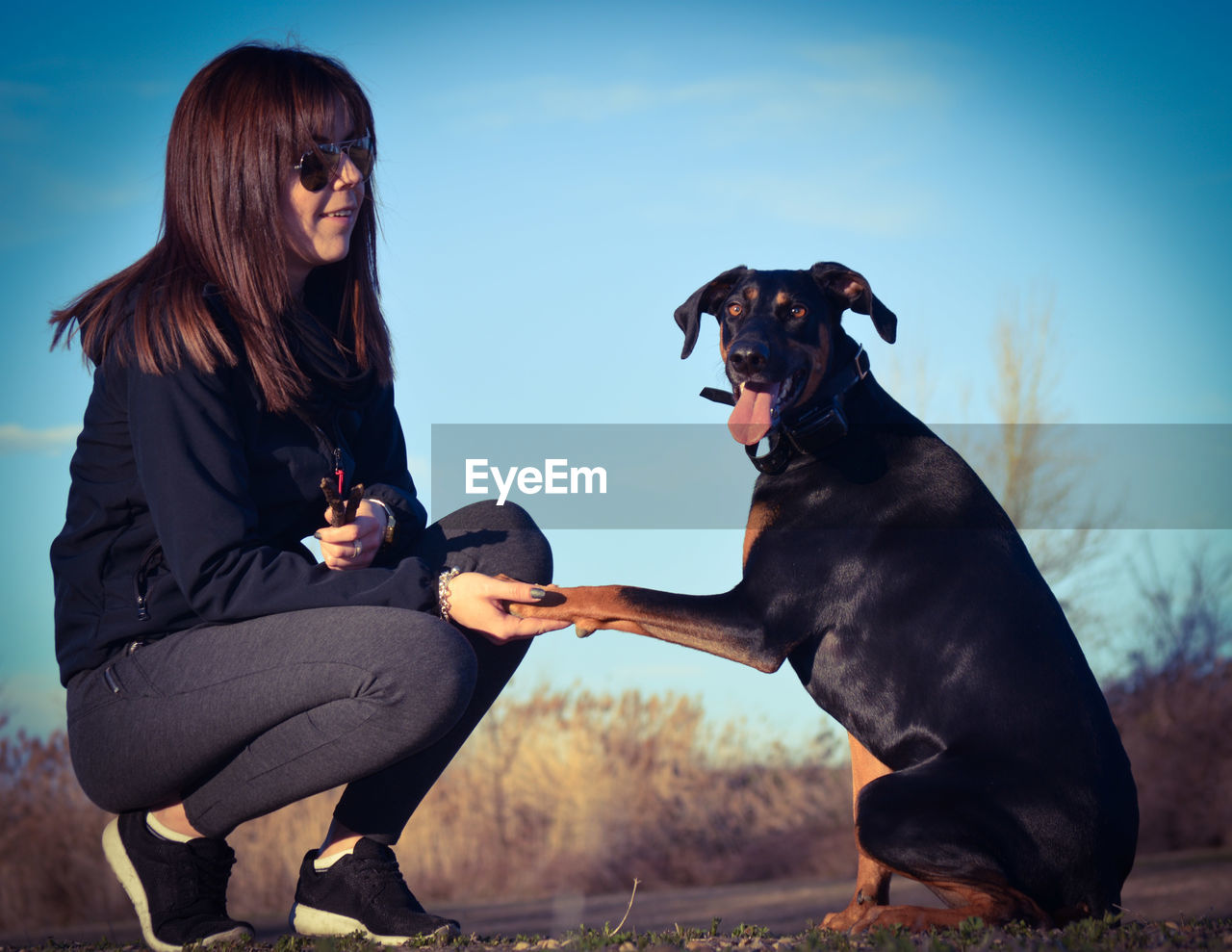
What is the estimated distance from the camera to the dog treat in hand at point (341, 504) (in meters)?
2.60

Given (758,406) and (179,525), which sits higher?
(758,406)

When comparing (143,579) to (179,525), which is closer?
(179,525)

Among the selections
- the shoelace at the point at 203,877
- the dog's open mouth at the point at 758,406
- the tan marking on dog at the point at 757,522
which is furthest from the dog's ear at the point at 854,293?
the shoelace at the point at 203,877

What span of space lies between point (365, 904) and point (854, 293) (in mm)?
2477

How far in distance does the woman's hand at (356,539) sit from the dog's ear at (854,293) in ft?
5.82

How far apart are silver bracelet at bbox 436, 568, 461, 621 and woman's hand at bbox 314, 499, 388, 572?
0.71 feet

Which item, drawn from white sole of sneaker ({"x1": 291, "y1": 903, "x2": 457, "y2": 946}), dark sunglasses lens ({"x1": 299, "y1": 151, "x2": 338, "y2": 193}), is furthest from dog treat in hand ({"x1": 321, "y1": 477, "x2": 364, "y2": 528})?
white sole of sneaker ({"x1": 291, "y1": 903, "x2": 457, "y2": 946})

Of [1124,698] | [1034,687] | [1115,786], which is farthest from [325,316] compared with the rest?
[1124,698]

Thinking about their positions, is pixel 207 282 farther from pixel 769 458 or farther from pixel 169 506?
pixel 769 458

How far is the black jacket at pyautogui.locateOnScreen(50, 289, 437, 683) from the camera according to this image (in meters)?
2.43

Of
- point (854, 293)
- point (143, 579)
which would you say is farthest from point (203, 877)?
point (854, 293)

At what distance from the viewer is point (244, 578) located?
247 cm

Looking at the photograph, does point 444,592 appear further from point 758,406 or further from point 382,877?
point 758,406

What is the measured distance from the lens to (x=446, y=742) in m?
2.84
